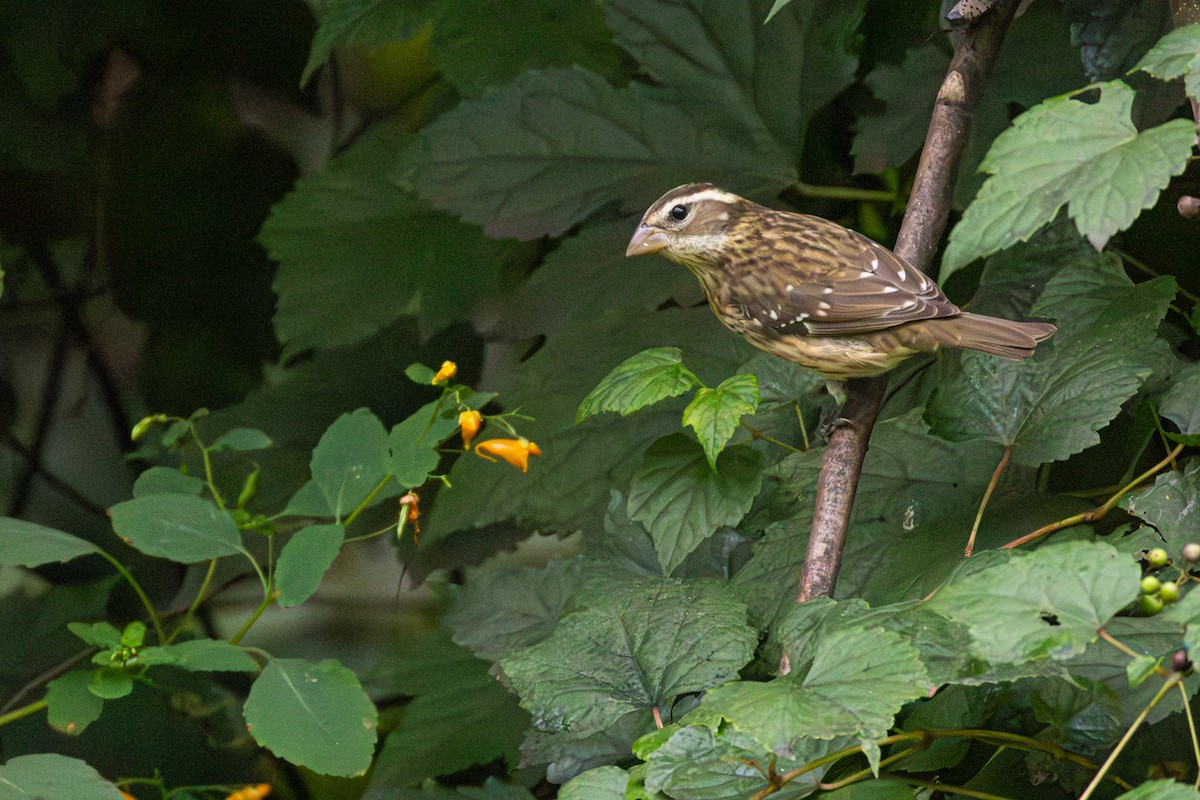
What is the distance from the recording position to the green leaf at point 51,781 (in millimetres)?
1112

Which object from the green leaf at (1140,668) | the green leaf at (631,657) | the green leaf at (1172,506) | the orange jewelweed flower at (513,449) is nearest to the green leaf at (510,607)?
the orange jewelweed flower at (513,449)

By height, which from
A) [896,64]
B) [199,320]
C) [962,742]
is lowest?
[199,320]

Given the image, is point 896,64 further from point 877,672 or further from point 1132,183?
point 877,672

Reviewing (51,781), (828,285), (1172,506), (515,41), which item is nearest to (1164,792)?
(1172,506)

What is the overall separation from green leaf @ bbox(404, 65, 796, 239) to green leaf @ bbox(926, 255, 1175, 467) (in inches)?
19.5

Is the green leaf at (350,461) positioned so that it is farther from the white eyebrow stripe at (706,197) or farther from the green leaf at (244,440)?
the white eyebrow stripe at (706,197)

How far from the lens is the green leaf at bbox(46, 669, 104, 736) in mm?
1261

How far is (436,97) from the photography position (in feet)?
6.08

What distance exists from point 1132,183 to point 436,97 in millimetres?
1288

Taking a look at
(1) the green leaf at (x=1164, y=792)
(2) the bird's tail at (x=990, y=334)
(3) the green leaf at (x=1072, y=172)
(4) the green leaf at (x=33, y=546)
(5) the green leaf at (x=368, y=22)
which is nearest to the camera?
(1) the green leaf at (x=1164, y=792)

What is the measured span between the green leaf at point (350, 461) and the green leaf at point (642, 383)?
35 cm

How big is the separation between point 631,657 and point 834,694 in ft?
0.88

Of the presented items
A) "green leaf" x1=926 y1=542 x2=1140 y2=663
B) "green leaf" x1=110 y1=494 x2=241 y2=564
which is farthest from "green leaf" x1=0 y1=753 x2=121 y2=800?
"green leaf" x1=926 y1=542 x2=1140 y2=663

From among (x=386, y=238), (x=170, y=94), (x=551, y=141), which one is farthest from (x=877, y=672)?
(x=170, y=94)
